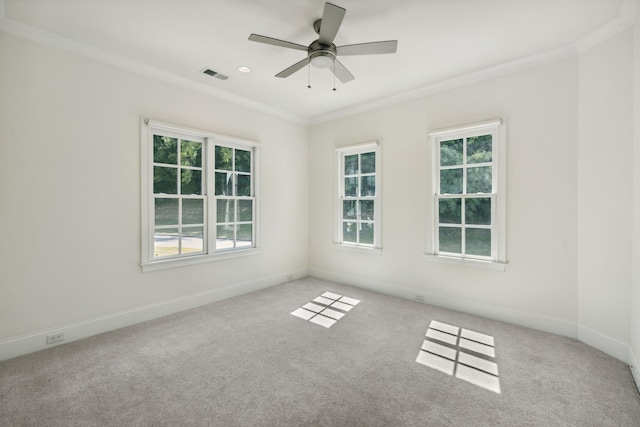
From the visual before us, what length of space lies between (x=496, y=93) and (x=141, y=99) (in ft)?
13.9

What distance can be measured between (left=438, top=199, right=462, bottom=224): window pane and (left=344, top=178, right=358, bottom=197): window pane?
1.45m

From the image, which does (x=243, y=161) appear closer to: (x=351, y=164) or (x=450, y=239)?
(x=351, y=164)

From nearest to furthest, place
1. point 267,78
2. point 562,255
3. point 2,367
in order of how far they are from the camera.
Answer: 1. point 2,367
2. point 562,255
3. point 267,78

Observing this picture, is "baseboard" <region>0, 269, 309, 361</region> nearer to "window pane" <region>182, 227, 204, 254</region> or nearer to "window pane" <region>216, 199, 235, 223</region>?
"window pane" <region>182, 227, 204, 254</region>

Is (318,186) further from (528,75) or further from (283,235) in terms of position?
(528,75)

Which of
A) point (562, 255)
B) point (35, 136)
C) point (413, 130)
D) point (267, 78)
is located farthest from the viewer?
point (413, 130)

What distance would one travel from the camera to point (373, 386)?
217 cm

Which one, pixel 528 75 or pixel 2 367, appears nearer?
pixel 2 367

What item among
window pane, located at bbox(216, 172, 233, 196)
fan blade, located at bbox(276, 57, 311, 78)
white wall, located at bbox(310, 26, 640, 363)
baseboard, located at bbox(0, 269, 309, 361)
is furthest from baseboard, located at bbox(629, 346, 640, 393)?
window pane, located at bbox(216, 172, 233, 196)

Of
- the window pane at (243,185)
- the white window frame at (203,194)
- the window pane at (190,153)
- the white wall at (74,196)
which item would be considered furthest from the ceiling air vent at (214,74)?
the window pane at (243,185)

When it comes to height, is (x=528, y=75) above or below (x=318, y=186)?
above

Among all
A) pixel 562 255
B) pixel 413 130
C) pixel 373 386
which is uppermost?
pixel 413 130

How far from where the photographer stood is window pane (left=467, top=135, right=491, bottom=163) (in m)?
3.52

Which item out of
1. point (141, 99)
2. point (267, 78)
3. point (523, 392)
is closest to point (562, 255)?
point (523, 392)
